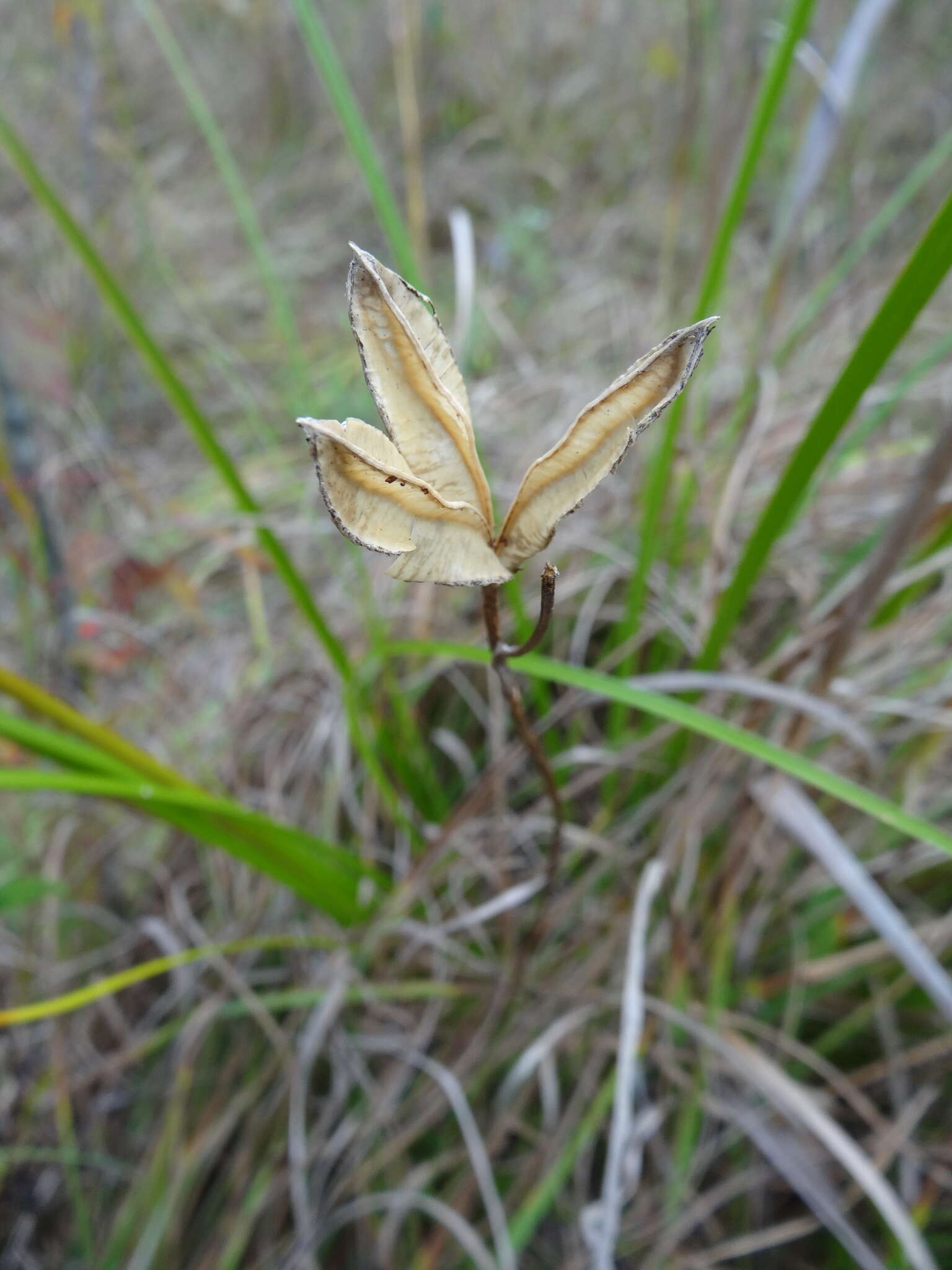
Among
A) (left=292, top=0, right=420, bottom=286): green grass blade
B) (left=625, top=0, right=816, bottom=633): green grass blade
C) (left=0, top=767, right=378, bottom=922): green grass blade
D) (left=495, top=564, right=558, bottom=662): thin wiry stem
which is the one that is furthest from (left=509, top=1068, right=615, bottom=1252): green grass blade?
(left=292, top=0, right=420, bottom=286): green grass blade

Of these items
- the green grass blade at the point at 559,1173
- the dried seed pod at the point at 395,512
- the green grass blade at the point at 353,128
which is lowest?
the green grass blade at the point at 559,1173

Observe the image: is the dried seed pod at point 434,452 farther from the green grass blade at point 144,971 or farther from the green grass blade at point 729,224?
the green grass blade at point 144,971

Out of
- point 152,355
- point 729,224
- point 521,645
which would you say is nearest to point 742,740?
point 521,645

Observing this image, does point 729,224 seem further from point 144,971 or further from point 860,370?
point 144,971

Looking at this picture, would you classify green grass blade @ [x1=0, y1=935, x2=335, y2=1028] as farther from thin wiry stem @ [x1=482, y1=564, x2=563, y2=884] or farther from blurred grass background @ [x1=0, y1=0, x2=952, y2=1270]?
thin wiry stem @ [x1=482, y1=564, x2=563, y2=884]

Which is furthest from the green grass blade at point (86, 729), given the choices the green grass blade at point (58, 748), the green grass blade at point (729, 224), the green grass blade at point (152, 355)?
the green grass blade at point (729, 224)

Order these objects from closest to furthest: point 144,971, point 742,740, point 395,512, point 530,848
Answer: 1. point 395,512
2. point 742,740
3. point 144,971
4. point 530,848

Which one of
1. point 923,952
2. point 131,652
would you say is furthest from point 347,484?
point 131,652
